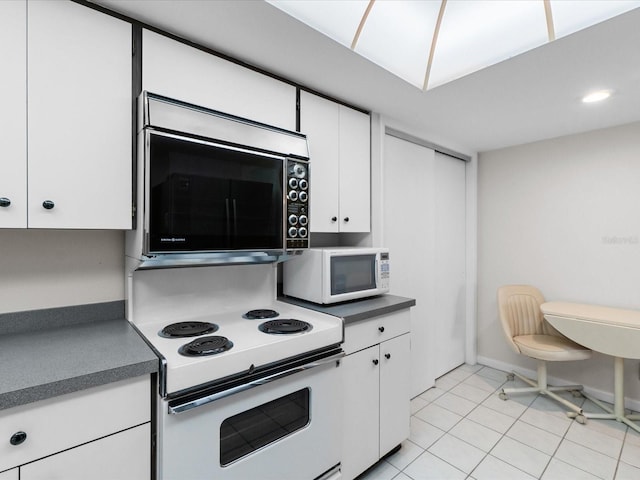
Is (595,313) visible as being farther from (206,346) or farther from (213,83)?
(213,83)

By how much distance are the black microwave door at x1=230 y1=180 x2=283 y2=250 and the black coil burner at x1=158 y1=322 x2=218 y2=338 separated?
0.40m

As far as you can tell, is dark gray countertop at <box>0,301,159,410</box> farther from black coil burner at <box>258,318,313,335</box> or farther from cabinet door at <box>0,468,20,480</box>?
black coil burner at <box>258,318,313,335</box>

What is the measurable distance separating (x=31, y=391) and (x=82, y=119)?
97 cm

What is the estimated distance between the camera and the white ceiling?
4.61 feet

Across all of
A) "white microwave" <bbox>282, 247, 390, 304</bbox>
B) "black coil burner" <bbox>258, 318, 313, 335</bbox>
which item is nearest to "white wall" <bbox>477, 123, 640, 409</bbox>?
"white microwave" <bbox>282, 247, 390, 304</bbox>

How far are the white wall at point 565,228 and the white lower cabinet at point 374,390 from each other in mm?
1892

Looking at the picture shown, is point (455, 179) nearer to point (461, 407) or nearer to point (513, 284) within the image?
point (513, 284)

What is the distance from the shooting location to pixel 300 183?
5.80 ft

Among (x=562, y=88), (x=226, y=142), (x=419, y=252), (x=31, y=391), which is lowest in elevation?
(x=31, y=391)

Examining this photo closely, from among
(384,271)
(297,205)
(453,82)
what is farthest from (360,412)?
(453,82)

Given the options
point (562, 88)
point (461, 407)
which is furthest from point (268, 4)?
point (461, 407)

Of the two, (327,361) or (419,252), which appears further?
(419,252)

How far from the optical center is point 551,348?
8.73ft

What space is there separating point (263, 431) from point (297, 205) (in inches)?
41.9
